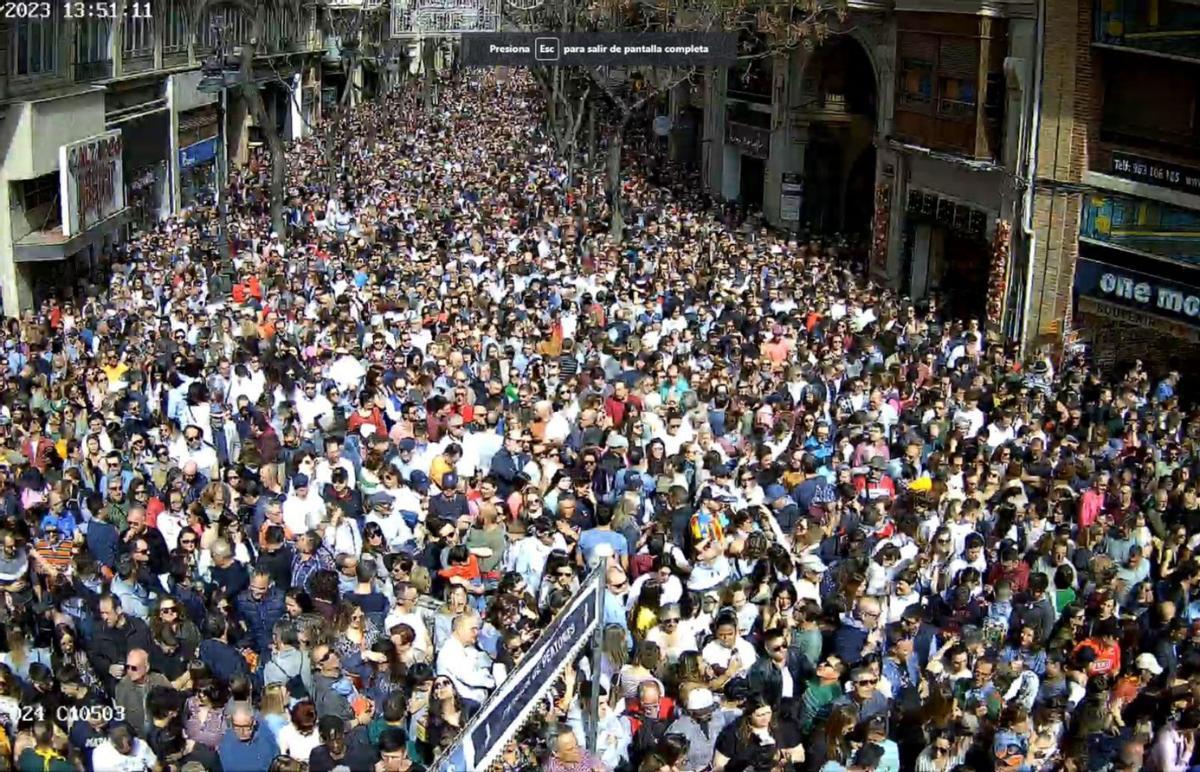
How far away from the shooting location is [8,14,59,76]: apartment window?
2342cm

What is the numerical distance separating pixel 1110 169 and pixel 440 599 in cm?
1540

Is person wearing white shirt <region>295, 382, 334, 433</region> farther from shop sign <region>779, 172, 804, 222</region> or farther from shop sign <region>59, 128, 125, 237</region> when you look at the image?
shop sign <region>779, 172, 804, 222</region>

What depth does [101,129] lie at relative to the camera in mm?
27797

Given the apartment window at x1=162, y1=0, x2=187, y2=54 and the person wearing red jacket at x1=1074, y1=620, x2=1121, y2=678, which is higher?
the apartment window at x1=162, y1=0, x2=187, y2=54

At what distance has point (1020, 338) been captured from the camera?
2336cm

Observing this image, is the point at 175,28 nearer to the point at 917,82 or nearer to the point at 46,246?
the point at 46,246

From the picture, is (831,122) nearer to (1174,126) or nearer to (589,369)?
(1174,126)

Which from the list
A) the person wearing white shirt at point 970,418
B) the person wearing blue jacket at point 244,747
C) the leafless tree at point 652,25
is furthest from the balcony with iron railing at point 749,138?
the person wearing blue jacket at point 244,747

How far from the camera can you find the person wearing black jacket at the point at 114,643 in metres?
8.63

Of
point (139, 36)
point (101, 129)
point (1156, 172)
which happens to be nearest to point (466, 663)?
point (1156, 172)

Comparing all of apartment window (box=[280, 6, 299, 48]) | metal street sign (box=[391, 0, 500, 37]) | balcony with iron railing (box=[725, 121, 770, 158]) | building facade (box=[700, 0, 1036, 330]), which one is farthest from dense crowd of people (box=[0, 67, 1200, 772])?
apartment window (box=[280, 6, 299, 48])

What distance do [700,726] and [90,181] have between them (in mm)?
19922

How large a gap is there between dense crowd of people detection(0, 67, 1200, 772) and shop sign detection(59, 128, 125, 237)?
3775 millimetres

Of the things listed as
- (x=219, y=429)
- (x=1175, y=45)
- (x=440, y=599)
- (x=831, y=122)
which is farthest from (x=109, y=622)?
(x=831, y=122)
